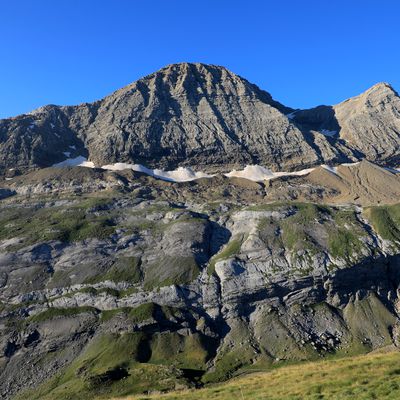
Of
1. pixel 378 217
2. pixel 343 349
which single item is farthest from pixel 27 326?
pixel 378 217

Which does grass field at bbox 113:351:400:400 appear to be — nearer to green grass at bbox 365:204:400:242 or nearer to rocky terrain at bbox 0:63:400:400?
rocky terrain at bbox 0:63:400:400

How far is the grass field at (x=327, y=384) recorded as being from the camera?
22.9m

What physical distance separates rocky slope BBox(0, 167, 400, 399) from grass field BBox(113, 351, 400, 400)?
6144 centimetres

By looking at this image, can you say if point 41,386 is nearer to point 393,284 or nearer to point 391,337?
point 391,337

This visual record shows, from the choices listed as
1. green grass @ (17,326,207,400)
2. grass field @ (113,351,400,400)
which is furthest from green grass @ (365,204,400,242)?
grass field @ (113,351,400,400)

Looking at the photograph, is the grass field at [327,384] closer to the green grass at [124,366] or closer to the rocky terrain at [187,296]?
the rocky terrain at [187,296]

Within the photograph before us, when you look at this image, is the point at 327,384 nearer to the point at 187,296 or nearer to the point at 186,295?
the point at 187,296

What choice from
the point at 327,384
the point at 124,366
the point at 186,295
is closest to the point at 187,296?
the point at 186,295

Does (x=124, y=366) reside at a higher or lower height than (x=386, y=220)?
lower

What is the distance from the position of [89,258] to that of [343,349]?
9113 cm

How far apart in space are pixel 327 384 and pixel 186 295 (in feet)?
352

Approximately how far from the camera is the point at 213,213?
187750 millimetres

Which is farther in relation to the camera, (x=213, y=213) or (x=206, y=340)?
(x=213, y=213)

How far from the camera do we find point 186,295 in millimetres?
130750
